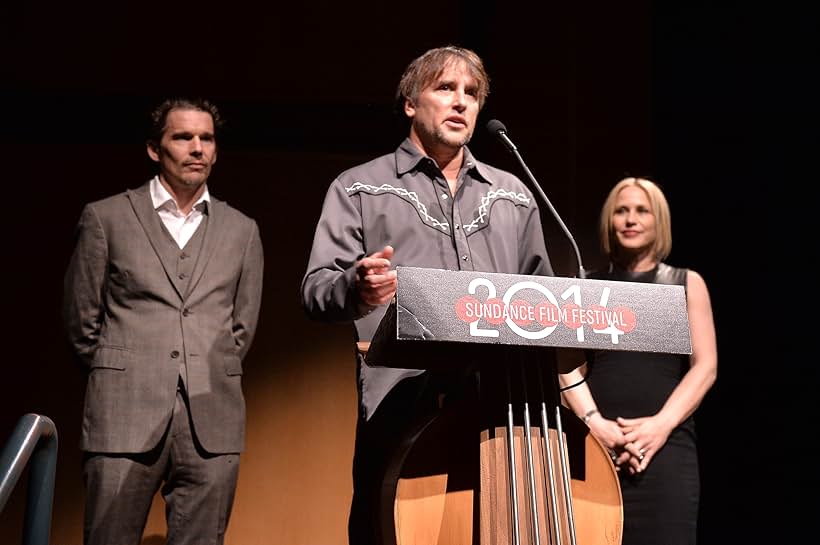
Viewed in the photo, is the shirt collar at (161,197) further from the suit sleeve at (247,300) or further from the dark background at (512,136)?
the dark background at (512,136)

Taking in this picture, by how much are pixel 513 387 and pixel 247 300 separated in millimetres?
1680

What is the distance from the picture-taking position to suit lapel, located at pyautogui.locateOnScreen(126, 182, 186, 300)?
3.13 m

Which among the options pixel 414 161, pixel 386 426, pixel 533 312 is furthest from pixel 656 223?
pixel 533 312

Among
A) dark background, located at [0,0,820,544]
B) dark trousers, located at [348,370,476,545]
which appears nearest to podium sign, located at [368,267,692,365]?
dark trousers, located at [348,370,476,545]

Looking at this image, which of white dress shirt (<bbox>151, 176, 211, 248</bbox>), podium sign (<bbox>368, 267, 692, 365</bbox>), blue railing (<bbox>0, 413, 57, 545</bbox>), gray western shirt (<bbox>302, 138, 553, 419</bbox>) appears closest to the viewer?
blue railing (<bbox>0, 413, 57, 545</bbox>)

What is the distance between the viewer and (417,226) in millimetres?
2248

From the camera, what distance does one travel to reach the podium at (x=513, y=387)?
161 cm

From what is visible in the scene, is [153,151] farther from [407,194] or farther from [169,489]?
[407,194]

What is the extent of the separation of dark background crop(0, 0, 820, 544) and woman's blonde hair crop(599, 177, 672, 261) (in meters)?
0.75

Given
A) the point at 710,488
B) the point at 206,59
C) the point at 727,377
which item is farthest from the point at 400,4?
the point at 710,488

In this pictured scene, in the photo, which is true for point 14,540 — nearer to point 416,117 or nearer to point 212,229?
point 212,229

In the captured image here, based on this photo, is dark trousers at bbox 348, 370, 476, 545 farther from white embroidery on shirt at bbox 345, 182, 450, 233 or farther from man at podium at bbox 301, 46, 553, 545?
white embroidery on shirt at bbox 345, 182, 450, 233

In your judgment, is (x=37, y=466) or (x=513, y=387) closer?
(x=37, y=466)

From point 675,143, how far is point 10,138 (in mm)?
3020
